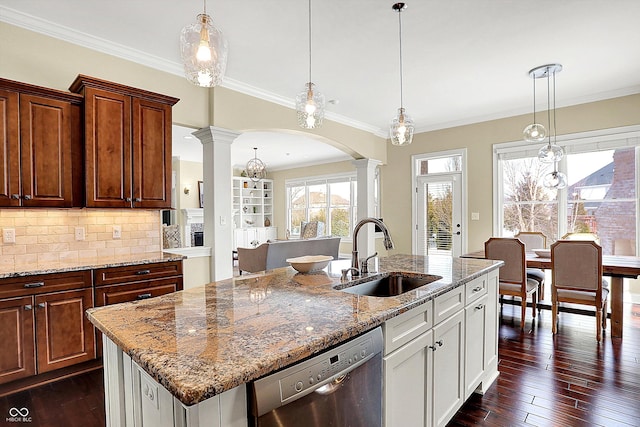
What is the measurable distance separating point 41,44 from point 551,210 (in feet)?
20.7

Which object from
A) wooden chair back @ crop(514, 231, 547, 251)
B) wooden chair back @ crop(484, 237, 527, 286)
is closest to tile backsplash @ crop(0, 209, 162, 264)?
wooden chair back @ crop(484, 237, 527, 286)

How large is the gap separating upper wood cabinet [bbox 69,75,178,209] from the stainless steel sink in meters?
2.27

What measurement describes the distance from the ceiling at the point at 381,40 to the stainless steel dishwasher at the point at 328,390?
→ 2.50 metres

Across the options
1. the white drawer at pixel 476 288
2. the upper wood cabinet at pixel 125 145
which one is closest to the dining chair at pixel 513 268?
the white drawer at pixel 476 288

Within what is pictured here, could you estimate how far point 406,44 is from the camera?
3191 millimetres

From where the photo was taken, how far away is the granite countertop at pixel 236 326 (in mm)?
831

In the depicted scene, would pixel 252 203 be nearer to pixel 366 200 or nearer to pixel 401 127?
pixel 366 200

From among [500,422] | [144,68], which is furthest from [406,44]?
[500,422]

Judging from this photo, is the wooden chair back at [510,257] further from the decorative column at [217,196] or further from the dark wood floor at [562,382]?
the decorative column at [217,196]

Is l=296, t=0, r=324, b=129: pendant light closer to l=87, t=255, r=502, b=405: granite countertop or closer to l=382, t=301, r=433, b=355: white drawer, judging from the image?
l=87, t=255, r=502, b=405: granite countertop

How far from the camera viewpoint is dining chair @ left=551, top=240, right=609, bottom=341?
10.7 feet

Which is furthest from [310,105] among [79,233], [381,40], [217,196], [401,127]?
[79,233]

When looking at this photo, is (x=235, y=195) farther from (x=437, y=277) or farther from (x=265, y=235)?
(x=437, y=277)

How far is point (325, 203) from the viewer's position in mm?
9398
